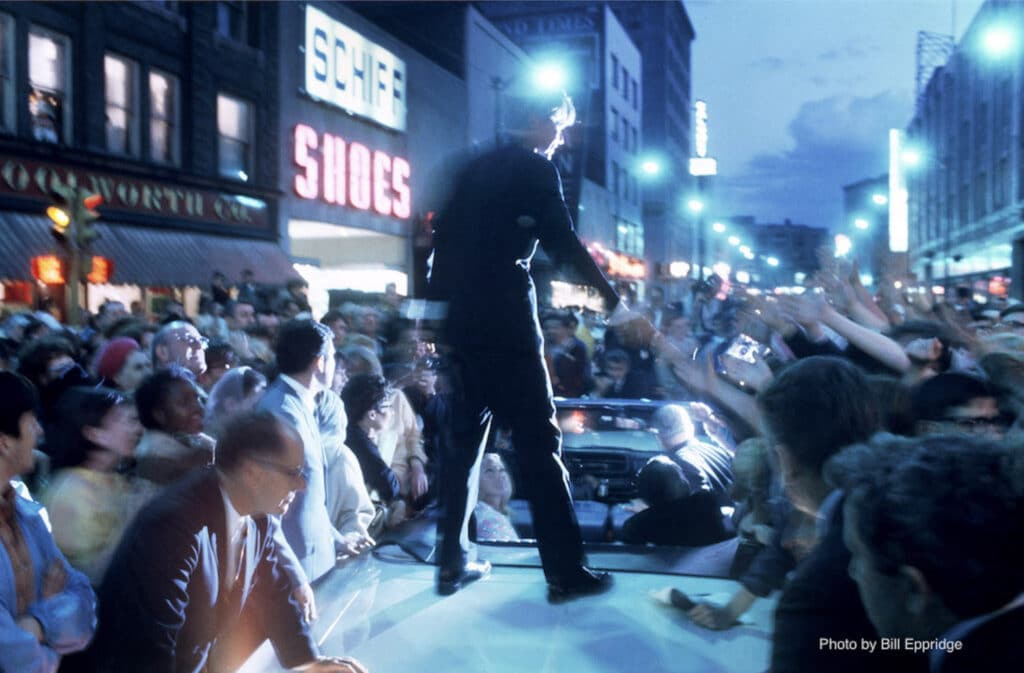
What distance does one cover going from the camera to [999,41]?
28.6 m

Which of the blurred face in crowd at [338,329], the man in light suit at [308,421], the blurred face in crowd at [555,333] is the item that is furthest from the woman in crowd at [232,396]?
the blurred face in crowd at [555,333]

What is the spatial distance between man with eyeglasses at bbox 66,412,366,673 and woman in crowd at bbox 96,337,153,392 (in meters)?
3.25

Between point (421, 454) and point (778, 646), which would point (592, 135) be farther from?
point (778, 646)

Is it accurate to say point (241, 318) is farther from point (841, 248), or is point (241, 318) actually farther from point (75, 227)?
point (841, 248)

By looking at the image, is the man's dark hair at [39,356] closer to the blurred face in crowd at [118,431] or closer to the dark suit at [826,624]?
the blurred face in crowd at [118,431]

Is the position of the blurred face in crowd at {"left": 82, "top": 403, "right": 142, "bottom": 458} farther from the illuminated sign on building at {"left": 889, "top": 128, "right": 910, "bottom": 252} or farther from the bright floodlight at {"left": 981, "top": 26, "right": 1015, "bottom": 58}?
the illuminated sign on building at {"left": 889, "top": 128, "right": 910, "bottom": 252}

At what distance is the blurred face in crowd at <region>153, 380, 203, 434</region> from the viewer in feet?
12.5

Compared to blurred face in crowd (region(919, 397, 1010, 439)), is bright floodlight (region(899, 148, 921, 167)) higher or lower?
higher

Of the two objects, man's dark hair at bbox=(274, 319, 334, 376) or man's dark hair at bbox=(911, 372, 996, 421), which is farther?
man's dark hair at bbox=(274, 319, 334, 376)

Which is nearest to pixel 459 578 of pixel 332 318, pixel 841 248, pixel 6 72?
pixel 332 318

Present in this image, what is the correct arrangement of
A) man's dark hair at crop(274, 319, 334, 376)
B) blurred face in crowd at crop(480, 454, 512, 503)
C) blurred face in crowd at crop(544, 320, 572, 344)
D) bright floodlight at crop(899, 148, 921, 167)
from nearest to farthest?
man's dark hair at crop(274, 319, 334, 376)
blurred face in crowd at crop(480, 454, 512, 503)
blurred face in crowd at crop(544, 320, 572, 344)
bright floodlight at crop(899, 148, 921, 167)

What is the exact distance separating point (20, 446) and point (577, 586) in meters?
2.00

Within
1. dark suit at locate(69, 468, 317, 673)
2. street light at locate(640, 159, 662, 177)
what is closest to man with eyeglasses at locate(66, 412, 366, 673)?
dark suit at locate(69, 468, 317, 673)

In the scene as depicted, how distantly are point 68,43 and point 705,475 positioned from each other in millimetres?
16883
